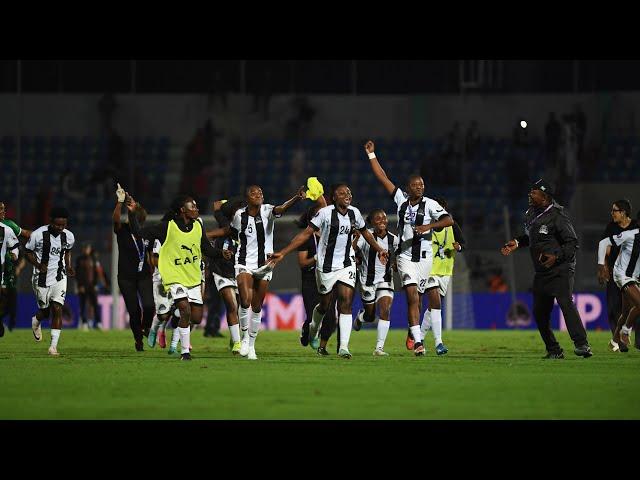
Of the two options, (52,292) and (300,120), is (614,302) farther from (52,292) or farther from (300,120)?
(300,120)

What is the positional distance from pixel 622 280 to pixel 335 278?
5147mm

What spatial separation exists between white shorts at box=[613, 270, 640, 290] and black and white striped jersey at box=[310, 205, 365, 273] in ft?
15.8

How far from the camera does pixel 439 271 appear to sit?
20.1 metres

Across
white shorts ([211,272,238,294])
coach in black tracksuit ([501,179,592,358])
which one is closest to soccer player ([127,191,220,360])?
white shorts ([211,272,238,294])

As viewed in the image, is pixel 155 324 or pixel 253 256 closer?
pixel 253 256

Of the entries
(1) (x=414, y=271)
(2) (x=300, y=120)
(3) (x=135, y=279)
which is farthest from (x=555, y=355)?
(2) (x=300, y=120)

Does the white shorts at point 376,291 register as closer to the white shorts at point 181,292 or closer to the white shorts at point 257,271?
the white shorts at point 257,271

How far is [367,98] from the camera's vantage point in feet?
138

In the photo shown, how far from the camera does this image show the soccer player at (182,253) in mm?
16922

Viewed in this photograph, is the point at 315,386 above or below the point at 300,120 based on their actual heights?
below

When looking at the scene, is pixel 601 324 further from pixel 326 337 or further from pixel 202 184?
pixel 326 337

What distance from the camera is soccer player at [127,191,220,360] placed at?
1692cm

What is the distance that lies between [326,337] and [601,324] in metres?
17.7

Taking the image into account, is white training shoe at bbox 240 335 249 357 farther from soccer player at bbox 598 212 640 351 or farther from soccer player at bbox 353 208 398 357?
soccer player at bbox 598 212 640 351
